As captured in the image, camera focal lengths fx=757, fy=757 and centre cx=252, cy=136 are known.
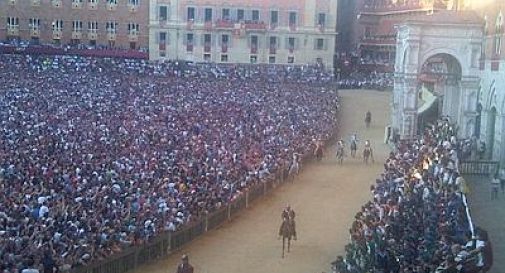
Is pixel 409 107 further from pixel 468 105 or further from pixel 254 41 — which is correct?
pixel 254 41

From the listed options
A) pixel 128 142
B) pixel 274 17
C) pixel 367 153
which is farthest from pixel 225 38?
pixel 128 142

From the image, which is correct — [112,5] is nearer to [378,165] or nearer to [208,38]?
[208,38]

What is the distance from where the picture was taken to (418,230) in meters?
18.5

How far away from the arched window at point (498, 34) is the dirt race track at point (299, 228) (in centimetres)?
827

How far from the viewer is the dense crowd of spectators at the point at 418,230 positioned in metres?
Answer: 15.9

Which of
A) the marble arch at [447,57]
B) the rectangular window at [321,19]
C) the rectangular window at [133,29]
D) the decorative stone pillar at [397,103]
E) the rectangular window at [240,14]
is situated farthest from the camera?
the rectangular window at [321,19]

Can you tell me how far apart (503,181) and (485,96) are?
8.73m

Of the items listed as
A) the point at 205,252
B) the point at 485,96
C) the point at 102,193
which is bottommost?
the point at 205,252

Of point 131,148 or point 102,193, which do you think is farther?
point 131,148

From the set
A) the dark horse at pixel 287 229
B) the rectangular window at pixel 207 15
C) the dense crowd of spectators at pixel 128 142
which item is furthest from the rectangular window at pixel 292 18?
the dark horse at pixel 287 229

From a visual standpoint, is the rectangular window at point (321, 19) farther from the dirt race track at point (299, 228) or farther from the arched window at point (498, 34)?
the arched window at point (498, 34)

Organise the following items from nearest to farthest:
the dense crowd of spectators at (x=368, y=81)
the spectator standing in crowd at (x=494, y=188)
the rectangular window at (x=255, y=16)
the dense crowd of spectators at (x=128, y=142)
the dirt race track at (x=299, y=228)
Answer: the dense crowd of spectators at (x=128, y=142), the dirt race track at (x=299, y=228), the spectator standing in crowd at (x=494, y=188), the dense crowd of spectators at (x=368, y=81), the rectangular window at (x=255, y=16)

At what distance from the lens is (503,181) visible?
2973cm

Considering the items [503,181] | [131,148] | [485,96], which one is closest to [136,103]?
[131,148]
